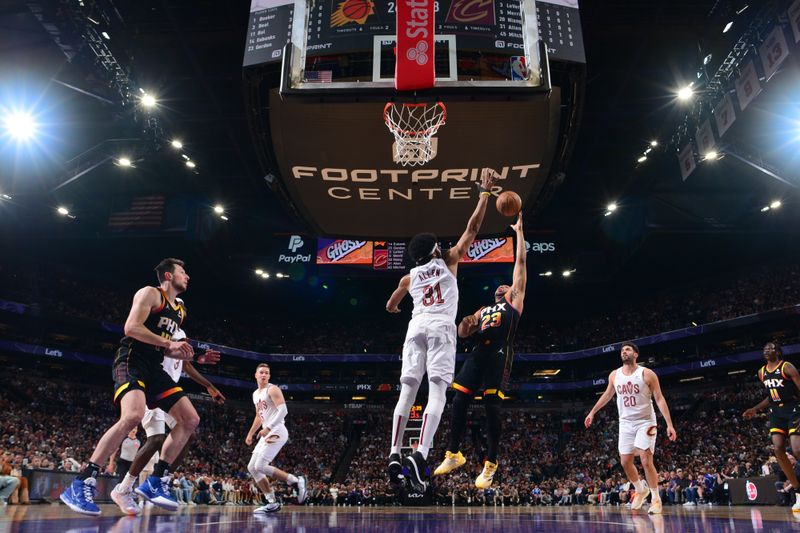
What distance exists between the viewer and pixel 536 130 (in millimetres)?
11359

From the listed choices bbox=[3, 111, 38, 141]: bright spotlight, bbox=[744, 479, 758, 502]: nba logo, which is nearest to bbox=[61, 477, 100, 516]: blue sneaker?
bbox=[3, 111, 38, 141]: bright spotlight

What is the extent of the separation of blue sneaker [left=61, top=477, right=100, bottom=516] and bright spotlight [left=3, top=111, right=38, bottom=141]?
604 inches

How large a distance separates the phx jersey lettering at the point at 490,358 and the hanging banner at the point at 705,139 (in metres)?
13.6

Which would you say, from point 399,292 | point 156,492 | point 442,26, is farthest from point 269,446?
point 442,26

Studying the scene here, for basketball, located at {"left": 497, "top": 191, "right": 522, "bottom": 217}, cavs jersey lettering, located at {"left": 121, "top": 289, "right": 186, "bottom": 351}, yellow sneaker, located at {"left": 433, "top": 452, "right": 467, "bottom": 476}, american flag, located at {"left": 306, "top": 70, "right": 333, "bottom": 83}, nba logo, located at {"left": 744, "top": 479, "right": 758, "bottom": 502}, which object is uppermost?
american flag, located at {"left": 306, "top": 70, "right": 333, "bottom": 83}

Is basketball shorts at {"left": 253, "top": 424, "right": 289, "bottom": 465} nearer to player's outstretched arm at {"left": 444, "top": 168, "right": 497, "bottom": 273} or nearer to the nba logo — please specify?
player's outstretched arm at {"left": 444, "top": 168, "right": 497, "bottom": 273}

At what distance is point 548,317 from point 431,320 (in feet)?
122

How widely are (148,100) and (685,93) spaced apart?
16.1 metres

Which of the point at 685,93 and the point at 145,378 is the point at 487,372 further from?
the point at 685,93

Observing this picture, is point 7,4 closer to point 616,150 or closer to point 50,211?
point 50,211

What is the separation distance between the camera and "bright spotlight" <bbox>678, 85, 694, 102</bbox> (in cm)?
1652

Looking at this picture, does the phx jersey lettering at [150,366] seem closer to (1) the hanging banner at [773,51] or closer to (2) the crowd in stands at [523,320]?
(1) the hanging banner at [773,51]

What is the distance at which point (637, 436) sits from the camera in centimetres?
856

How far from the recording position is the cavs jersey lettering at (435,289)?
5.28 m
